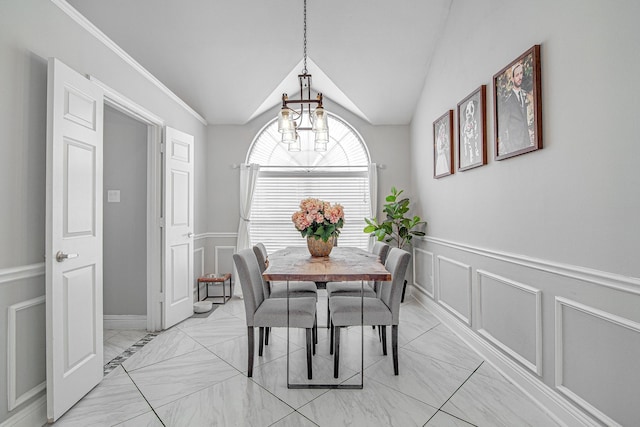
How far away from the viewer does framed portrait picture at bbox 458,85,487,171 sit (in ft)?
8.80

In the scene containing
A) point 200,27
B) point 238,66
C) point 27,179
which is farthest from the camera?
point 238,66

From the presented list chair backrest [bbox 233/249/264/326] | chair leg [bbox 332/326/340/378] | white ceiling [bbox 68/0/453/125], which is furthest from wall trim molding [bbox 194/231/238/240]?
chair leg [bbox 332/326/340/378]

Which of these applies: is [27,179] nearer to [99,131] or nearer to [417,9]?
[99,131]

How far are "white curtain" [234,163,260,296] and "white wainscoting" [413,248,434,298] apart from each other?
2.39m

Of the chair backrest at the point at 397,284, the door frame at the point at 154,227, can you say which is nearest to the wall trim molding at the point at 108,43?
the door frame at the point at 154,227

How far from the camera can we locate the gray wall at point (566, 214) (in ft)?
4.78

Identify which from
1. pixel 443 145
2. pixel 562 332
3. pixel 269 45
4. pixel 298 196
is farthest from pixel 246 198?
pixel 562 332

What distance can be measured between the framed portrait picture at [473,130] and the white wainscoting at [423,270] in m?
1.33

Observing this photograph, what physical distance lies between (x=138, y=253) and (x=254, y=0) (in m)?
2.78

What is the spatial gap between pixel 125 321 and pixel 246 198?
2156 mm

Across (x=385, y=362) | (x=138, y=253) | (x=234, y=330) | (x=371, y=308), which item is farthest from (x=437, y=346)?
(x=138, y=253)

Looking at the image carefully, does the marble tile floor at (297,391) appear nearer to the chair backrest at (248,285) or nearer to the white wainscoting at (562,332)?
the white wainscoting at (562,332)

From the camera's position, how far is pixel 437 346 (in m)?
2.89

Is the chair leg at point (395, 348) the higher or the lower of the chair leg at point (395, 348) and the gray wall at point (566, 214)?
the lower
